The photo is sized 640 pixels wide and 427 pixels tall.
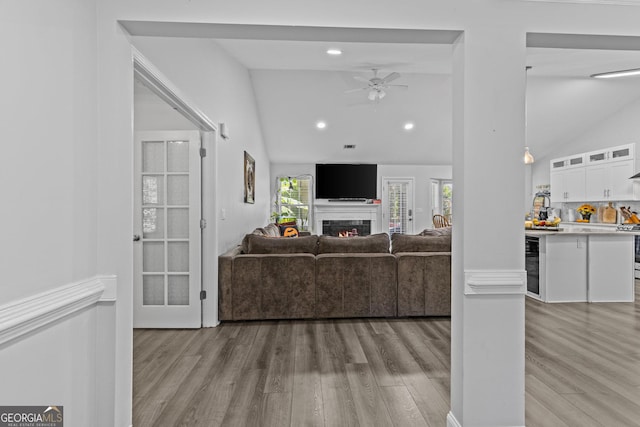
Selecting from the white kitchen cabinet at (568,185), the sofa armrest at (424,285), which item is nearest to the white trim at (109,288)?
the sofa armrest at (424,285)

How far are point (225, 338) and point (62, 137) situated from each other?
2.37 m

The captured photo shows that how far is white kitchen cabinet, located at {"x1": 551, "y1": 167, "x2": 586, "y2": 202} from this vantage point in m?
7.51

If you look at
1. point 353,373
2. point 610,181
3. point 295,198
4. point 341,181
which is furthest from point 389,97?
point 353,373

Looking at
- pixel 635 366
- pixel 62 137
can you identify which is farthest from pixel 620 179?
pixel 62 137

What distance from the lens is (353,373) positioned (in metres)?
2.61

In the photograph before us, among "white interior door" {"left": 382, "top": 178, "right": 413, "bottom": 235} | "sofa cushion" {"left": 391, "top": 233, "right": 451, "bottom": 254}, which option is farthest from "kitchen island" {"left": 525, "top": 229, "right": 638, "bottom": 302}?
"white interior door" {"left": 382, "top": 178, "right": 413, "bottom": 235}

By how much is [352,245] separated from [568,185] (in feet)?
20.6

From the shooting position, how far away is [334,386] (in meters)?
2.43

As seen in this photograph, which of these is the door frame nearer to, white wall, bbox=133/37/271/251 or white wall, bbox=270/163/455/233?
white wall, bbox=133/37/271/251

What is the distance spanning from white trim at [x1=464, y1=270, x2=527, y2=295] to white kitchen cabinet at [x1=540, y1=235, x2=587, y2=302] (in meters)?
3.31

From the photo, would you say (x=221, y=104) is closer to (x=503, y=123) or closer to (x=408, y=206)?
(x=503, y=123)

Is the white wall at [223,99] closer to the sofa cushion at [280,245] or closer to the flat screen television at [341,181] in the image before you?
the sofa cushion at [280,245]

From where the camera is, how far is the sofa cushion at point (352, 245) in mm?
4031

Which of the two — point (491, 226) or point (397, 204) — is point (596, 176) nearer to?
point (397, 204)
